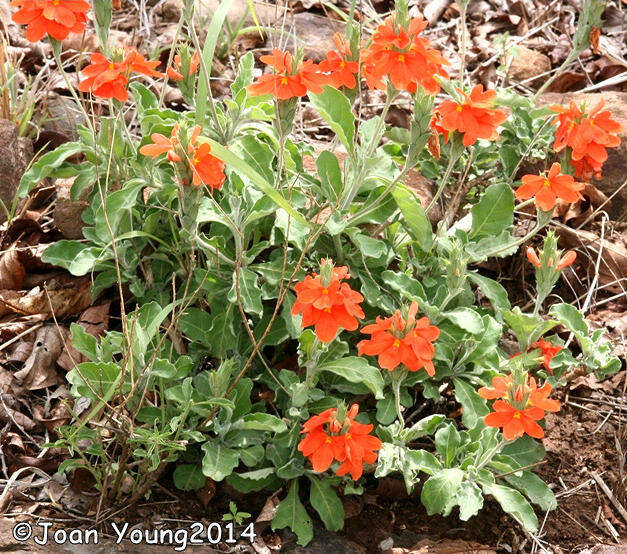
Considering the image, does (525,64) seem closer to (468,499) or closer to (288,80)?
(288,80)

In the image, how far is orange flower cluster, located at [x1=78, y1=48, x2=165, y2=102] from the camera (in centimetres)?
227

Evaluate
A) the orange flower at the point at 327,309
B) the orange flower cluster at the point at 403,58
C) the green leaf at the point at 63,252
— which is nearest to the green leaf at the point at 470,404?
the orange flower at the point at 327,309

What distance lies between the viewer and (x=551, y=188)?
247 centimetres

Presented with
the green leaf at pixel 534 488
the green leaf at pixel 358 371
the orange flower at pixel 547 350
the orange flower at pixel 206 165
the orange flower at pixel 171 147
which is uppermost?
the orange flower at pixel 171 147

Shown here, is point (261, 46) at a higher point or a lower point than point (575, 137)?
lower

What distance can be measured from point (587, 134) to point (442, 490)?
3.94 ft

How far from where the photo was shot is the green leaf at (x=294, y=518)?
2.37 meters

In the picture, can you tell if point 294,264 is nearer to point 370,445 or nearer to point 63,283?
point 370,445

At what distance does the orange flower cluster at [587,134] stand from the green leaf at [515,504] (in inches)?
42.4

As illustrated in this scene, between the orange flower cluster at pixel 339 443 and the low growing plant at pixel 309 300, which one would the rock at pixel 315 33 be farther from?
the orange flower cluster at pixel 339 443

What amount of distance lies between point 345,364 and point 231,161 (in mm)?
719

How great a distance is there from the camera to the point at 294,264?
2592 millimetres

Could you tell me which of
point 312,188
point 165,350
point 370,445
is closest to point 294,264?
point 312,188

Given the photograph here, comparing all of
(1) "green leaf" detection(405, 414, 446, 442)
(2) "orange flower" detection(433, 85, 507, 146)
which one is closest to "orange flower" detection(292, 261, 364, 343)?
(1) "green leaf" detection(405, 414, 446, 442)
